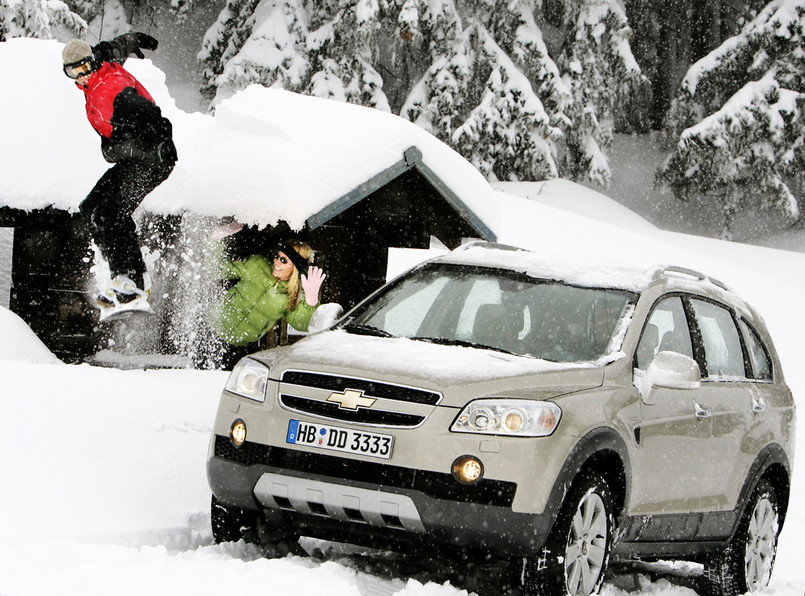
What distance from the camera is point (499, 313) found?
629 cm

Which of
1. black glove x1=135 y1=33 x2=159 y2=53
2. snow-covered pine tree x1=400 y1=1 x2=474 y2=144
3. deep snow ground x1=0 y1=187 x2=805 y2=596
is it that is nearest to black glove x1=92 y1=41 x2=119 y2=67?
black glove x1=135 y1=33 x2=159 y2=53

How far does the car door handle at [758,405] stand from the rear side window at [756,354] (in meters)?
0.27

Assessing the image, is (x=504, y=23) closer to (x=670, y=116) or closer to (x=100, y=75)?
(x=670, y=116)

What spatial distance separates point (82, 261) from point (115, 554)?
695 centimetres

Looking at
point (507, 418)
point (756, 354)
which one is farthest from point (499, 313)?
point (756, 354)

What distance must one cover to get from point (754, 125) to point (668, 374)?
84.3 ft

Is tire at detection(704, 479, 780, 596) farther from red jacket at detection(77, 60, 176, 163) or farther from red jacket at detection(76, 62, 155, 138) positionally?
red jacket at detection(76, 62, 155, 138)

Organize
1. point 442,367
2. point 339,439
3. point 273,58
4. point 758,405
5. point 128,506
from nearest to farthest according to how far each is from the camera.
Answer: point 339,439, point 442,367, point 128,506, point 758,405, point 273,58

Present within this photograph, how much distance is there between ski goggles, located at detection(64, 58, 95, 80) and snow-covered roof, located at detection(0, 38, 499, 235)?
2198mm

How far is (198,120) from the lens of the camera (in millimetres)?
11758

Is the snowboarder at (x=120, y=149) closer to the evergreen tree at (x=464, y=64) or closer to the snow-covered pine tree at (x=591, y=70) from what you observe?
the evergreen tree at (x=464, y=64)

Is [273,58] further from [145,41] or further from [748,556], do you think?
[748,556]

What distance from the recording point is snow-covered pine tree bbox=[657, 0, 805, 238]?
96.7 ft

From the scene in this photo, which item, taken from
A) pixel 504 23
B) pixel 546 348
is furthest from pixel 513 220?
pixel 546 348
